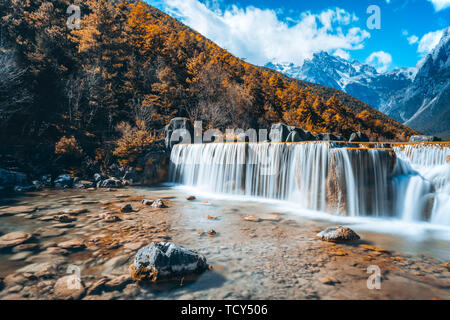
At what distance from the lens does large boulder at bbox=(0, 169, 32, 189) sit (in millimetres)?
11227

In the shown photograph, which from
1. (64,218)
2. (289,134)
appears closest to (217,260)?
(64,218)

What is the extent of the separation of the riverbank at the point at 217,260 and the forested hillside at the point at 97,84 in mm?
10217

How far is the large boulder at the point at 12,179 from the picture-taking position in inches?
442

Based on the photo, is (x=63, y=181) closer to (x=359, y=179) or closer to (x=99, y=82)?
(x=99, y=82)

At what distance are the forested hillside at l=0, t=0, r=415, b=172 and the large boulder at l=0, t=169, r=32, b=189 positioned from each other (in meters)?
2.66

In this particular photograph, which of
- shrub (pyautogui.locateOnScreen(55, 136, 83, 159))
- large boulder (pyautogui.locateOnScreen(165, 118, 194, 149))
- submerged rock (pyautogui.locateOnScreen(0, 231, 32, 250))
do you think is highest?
large boulder (pyautogui.locateOnScreen(165, 118, 194, 149))

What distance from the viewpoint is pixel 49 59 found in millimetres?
18234

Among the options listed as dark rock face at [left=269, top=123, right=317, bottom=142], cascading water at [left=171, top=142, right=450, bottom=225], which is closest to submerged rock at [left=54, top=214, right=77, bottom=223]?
cascading water at [left=171, top=142, right=450, bottom=225]

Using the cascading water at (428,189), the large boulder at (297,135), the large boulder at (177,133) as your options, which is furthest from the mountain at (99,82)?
the cascading water at (428,189)

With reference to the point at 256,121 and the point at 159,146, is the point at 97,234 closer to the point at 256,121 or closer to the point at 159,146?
the point at 159,146

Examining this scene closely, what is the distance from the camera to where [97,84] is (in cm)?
1955

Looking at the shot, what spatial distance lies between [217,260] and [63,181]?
13136 mm

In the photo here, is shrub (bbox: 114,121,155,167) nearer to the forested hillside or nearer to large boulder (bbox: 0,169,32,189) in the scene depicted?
the forested hillside

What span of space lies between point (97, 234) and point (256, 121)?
1307 inches
